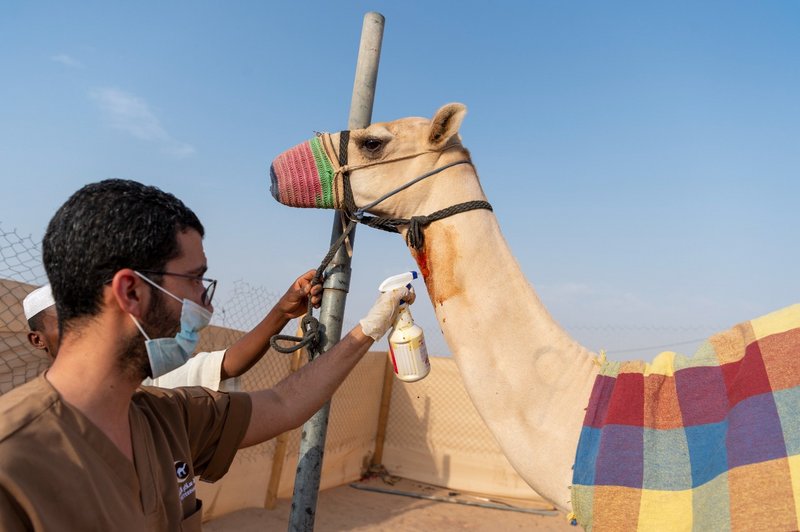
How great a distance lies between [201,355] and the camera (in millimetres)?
3082

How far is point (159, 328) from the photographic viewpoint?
154 cm

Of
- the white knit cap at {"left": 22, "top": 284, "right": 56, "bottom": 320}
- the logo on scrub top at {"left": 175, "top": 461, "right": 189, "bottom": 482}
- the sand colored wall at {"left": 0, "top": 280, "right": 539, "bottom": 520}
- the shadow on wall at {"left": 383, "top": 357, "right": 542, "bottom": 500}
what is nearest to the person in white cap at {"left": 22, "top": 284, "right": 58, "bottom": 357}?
the white knit cap at {"left": 22, "top": 284, "right": 56, "bottom": 320}

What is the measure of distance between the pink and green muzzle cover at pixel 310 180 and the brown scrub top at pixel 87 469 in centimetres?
107

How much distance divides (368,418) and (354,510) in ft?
6.35

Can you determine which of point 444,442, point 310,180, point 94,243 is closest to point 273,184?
point 310,180

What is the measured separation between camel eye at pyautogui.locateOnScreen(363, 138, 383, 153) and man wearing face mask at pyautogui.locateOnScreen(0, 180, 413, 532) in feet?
3.47

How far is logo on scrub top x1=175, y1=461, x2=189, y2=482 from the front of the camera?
1757mm

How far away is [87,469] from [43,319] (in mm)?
1580

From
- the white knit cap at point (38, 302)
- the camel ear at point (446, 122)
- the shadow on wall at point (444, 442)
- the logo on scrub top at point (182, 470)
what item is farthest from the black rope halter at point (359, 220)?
the shadow on wall at point (444, 442)

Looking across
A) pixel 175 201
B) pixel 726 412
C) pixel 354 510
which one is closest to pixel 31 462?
pixel 175 201

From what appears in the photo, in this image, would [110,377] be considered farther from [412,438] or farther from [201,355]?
[412,438]

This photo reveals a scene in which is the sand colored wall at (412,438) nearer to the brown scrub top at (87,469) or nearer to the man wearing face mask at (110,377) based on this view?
the brown scrub top at (87,469)

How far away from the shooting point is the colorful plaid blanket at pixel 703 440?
164 cm

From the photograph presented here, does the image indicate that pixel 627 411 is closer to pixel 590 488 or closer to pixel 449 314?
pixel 590 488
